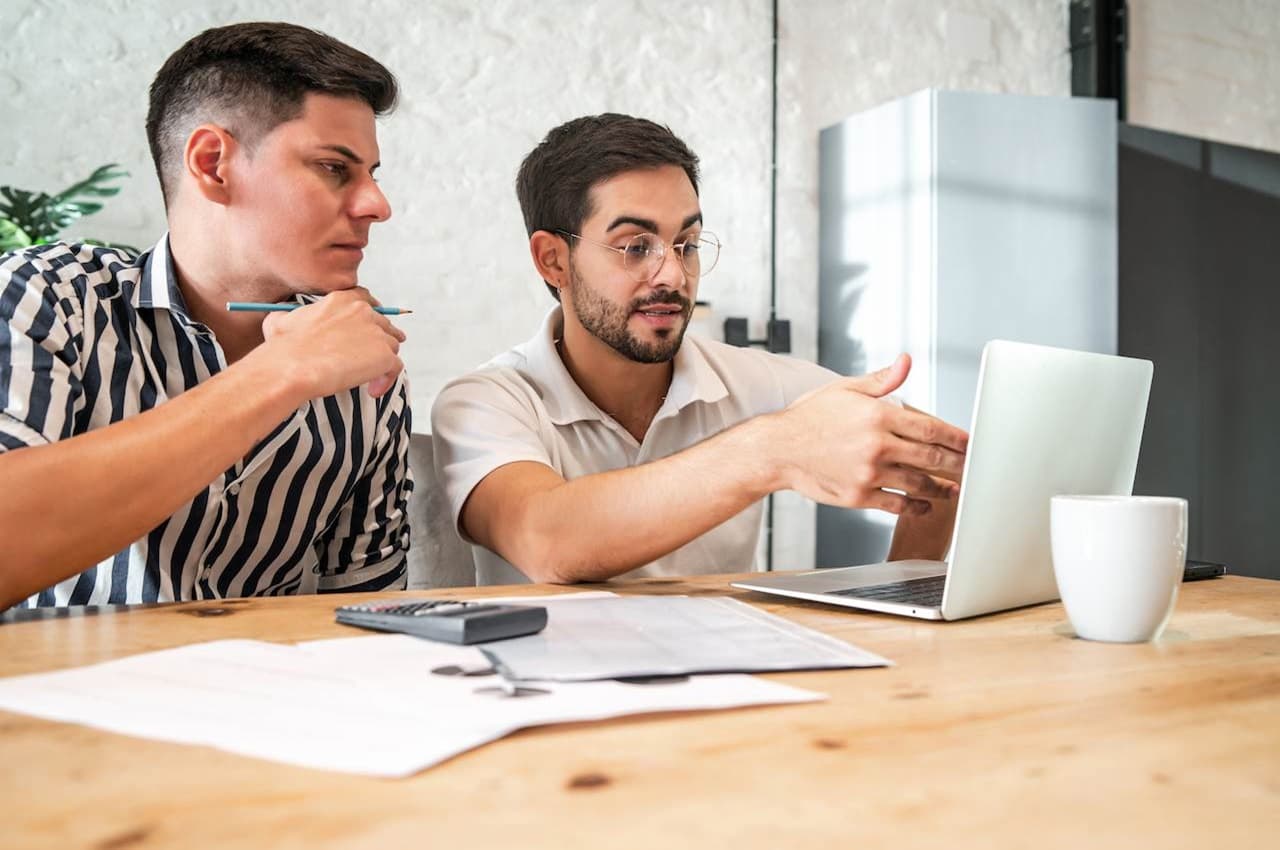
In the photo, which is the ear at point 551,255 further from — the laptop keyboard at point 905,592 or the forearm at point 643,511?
the laptop keyboard at point 905,592

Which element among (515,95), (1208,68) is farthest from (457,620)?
(1208,68)

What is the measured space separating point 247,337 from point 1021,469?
1025 millimetres

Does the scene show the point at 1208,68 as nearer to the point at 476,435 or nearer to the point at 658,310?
the point at 658,310

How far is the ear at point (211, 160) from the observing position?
146 centimetres

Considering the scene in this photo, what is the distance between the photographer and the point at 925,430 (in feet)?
3.42

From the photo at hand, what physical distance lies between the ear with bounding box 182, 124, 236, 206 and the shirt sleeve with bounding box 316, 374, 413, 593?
35 cm

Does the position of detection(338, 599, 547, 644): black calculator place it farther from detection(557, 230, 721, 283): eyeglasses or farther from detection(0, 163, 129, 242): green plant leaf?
detection(0, 163, 129, 242): green plant leaf

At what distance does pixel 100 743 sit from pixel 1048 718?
0.48 metres

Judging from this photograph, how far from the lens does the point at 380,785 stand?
475mm

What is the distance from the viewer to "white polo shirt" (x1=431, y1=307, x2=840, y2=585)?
1509 millimetres

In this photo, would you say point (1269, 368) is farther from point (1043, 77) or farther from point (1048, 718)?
point (1048, 718)

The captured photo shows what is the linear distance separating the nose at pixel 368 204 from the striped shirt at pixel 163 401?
0.24m

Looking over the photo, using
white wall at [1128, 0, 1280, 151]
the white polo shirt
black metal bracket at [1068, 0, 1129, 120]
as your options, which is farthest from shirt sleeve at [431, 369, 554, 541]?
white wall at [1128, 0, 1280, 151]

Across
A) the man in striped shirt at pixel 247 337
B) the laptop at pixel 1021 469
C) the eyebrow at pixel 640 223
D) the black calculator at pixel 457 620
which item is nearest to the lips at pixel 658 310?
the eyebrow at pixel 640 223
